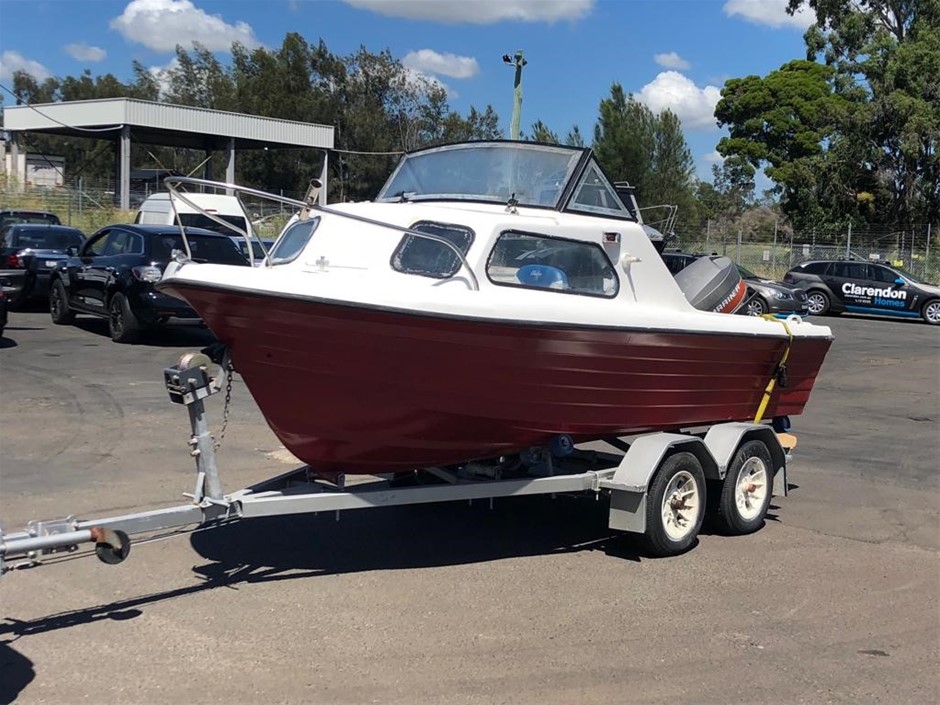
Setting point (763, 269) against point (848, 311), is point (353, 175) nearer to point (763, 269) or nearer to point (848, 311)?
point (763, 269)

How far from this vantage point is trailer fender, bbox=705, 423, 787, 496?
265 inches

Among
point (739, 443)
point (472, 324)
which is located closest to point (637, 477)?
point (739, 443)

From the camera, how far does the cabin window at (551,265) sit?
5883 millimetres

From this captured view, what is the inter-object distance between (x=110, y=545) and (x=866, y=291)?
85.0 ft

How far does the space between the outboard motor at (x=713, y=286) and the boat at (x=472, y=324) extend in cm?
37

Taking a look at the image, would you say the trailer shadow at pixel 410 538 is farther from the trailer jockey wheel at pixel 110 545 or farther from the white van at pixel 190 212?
the white van at pixel 190 212

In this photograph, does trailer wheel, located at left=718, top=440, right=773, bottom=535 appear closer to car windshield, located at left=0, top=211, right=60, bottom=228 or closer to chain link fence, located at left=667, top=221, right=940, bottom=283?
car windshield, located at left=0, top=211, right=60, bottom=228

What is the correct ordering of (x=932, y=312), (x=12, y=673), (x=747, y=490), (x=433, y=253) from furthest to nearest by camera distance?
(x=932, y=312)
(x=747, y=490)
(x=433, y=253)
(x=12, y=673)

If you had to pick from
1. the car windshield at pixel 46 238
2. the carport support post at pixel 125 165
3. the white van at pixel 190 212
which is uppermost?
the carport support post at pixel 125 165

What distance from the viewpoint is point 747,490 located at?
7.09 meters

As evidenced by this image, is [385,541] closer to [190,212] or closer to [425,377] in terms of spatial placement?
[425,377]

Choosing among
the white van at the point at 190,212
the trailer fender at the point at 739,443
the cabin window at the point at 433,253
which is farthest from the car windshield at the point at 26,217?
the trailer fender at the point at 739,443

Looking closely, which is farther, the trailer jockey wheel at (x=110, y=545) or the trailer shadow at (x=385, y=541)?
the trailer shadow at (x=385, y=541)

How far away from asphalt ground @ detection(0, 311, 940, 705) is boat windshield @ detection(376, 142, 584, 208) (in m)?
2.34
